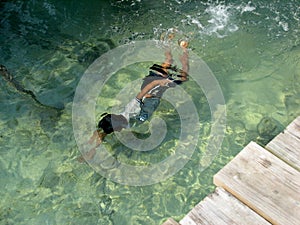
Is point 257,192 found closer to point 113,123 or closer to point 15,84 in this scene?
point 113,123

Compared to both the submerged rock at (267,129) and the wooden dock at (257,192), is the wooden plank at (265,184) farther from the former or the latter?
the submerged rock at (267,129)

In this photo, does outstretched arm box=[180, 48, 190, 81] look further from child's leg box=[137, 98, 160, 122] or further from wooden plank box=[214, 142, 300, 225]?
wooden plank box=[214, 142, 300, 225]

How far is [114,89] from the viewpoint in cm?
507

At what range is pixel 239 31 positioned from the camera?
574 cm

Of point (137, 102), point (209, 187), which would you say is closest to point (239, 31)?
point (137, 102)

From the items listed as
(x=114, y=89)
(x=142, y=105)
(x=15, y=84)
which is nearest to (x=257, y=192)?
(x=142, y=105)

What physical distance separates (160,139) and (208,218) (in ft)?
6.29

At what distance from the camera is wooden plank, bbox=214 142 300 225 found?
2.67 metres

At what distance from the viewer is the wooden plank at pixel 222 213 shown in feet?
8.75

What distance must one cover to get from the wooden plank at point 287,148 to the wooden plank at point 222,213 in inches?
19.7

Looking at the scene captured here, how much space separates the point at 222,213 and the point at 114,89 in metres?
2.70

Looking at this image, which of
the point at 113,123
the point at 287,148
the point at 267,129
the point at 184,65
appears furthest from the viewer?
the point at 184,65

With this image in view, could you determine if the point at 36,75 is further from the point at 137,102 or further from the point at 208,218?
the point at 208,218

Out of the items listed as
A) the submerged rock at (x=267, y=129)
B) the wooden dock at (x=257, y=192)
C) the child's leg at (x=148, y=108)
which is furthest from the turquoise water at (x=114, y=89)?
the wooden dock at (x=257, y=192)
